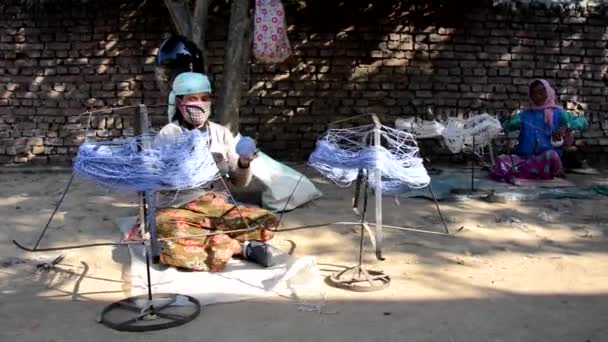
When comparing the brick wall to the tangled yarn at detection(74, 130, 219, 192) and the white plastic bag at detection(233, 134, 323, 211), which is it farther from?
the tangled yarn at detection(74, 130, 219, 192)

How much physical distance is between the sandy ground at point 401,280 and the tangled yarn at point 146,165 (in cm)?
72

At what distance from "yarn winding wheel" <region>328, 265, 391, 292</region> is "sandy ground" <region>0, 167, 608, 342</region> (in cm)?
6

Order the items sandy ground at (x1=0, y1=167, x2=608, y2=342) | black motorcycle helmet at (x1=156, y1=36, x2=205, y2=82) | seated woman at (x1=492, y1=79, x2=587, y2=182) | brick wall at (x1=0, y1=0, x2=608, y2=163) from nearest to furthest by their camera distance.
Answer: sandy ground at (x1=0, y1=167, x2=608, y2=342), black motorcycle helmet at (x1=156, y1=36, x2=205, y2=82), seated woman at (x1=492, y1=79, x2=587, y2=182), brick wall at (x1=0, y1=0, x2=608, y2=163)

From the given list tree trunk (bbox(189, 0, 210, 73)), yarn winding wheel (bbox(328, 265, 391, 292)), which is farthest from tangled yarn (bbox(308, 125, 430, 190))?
tree trunk (bbox(189, 0, 210, 73))

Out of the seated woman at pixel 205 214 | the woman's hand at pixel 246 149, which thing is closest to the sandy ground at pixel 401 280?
the seated woman at pixel 205 214

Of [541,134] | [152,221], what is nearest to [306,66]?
[541,134]

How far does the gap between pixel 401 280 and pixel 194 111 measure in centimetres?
161

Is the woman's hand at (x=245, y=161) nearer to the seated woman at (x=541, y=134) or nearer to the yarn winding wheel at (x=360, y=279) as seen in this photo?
the yarn winding wheel at (x=360, y=279)

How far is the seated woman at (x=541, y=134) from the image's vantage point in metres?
6.31

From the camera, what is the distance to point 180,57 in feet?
17.2

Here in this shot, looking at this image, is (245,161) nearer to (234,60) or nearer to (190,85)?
(190,85)

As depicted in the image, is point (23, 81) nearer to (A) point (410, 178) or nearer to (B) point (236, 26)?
(B) point (236, 26)

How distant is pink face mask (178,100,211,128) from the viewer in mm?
3838

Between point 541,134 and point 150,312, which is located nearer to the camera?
point 150,312
